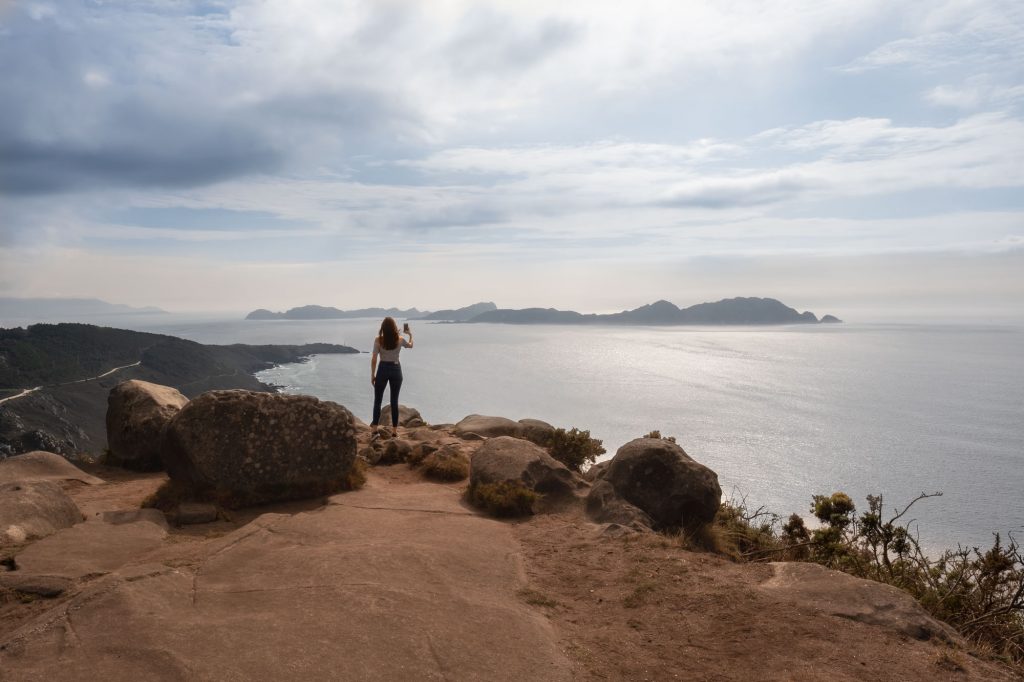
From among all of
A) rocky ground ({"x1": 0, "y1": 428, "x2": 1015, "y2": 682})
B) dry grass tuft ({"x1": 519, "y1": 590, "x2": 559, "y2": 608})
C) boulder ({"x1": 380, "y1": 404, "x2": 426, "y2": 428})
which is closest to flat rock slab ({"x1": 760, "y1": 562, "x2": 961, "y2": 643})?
rocky ground ({"x1": 0, "y1": 428, "x2": 1015, "y2": 682})

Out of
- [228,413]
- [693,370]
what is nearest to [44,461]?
[228,413]

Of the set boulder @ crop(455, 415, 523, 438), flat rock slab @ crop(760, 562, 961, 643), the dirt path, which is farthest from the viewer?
boulder @ crop(455, 415, 523, 438)

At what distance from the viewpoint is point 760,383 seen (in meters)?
112

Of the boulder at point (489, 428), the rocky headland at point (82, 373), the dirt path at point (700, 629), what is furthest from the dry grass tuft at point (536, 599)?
the rocky headland at point (82, 373)

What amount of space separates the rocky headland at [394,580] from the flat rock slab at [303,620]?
0.09 ft

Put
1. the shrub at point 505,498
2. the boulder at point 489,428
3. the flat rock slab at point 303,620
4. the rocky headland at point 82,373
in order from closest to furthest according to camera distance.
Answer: the flat rock slab at point 303,620 → the shrub at point 505,498 → the boulder at point 489,428 → the rocky headland at point 82,373

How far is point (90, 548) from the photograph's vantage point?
7.54 meters

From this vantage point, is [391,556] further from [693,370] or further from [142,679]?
[693,370]

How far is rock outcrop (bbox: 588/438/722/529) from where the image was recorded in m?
10.9

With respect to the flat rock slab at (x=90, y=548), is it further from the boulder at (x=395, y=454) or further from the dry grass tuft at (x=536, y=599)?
the boulder at (x=395, y=454)

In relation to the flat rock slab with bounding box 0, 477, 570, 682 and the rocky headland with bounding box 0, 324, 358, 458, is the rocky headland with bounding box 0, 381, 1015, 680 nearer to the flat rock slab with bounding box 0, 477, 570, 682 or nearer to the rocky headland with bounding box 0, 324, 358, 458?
the flat rock slab with bounding box 0, 477, 570, 682

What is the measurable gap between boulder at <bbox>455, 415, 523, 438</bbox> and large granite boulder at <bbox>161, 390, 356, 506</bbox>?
7284mm

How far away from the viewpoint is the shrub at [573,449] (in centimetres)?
1580

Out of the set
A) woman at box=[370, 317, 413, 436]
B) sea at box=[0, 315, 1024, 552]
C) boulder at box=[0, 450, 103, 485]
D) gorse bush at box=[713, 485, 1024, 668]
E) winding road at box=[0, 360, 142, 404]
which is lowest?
sea at box=[0, 315, 1024, 552]
